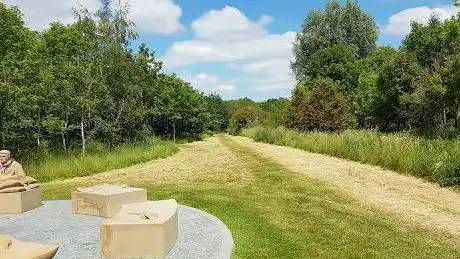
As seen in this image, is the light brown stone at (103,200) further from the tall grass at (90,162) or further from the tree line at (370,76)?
the tree line at (370,76)

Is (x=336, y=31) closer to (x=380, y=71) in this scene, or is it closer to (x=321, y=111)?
(x=380, y=71)

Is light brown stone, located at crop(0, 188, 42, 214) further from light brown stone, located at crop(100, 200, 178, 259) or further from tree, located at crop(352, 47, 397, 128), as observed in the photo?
tree, located at crop(352, 47, 397, 128)

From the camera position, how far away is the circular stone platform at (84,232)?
6.39 m

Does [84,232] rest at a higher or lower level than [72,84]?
lower

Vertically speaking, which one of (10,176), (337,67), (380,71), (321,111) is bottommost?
(10,176)

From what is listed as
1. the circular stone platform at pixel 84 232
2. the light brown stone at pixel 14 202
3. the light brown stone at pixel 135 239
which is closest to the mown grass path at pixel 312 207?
the circular stone platform at pixel 84 232

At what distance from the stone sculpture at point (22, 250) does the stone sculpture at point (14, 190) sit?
19.4 ft

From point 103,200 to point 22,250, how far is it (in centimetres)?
520

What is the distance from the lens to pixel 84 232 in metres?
7.58

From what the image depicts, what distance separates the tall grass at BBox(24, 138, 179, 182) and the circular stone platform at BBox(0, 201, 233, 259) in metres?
6.94

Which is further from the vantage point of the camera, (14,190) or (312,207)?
(312,207)

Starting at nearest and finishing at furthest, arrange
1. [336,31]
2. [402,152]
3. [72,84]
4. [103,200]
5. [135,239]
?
[135,239] < [103,200] < [402,152] < [72,84] < [336,31]

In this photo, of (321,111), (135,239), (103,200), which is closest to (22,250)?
(135,239)

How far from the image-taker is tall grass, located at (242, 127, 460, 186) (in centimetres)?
1317
